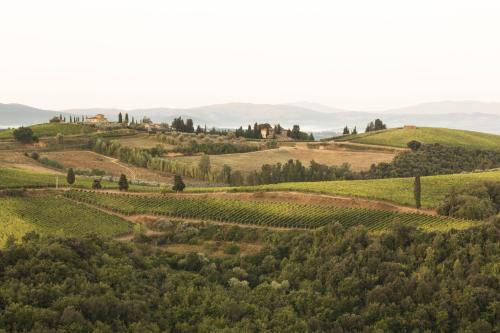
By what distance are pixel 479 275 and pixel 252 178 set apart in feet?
194

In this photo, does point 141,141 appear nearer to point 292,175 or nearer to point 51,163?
point 51,163

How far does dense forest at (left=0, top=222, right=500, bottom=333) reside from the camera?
35.6 m

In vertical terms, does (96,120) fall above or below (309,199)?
above

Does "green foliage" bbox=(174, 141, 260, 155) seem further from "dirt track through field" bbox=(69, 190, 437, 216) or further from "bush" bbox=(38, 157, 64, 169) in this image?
"dirt track through field" bbox=(69, 190, 437, 216)

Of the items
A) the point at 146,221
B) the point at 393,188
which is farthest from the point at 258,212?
the point at 393,188

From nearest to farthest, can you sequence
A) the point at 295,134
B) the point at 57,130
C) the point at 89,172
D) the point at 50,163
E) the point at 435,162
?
the point at 89,172
the point at 50,163
the point at 435,162
the point at 57,130
the point at 295,134

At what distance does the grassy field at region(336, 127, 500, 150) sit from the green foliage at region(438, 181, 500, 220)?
7009 cm

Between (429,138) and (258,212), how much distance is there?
8678 cm

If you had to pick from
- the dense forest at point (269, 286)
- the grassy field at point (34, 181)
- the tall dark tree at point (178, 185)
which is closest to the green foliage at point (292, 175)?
the tall dark tree at point (178, 185)

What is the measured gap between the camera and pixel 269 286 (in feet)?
152

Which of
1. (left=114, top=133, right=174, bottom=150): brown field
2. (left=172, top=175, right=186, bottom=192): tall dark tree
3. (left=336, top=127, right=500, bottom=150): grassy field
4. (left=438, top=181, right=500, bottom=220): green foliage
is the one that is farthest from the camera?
(left=336, top=127, right=500, bottom=150): grassy field

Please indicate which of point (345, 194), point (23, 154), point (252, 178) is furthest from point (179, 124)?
point (345, 194)

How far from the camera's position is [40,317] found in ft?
105

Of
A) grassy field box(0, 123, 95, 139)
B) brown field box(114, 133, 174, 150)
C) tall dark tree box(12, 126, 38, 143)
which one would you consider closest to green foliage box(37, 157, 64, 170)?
tall dark tree box(12, 126, 38, 143)
